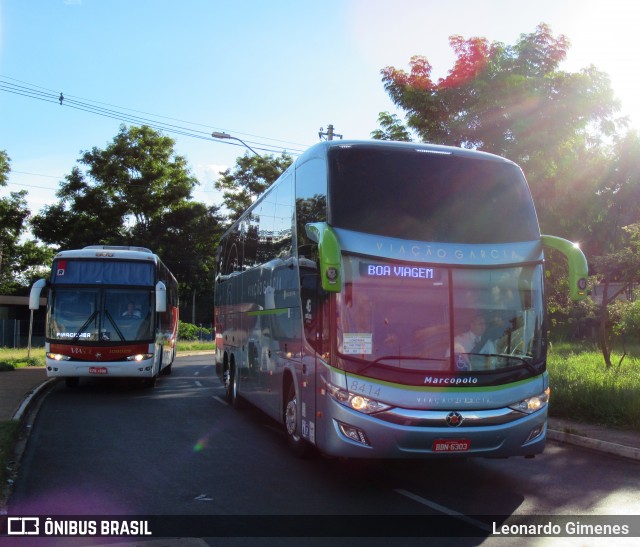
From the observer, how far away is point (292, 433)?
8.78m

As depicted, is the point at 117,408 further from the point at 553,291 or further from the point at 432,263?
the point at 553,291

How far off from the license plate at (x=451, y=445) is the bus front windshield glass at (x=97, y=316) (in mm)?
10710

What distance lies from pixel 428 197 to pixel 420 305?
4.41 ft

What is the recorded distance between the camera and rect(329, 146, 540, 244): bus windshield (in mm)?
7289

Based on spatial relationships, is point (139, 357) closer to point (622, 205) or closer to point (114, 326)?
point (114, 326)

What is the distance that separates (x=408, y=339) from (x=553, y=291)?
11.8 metres

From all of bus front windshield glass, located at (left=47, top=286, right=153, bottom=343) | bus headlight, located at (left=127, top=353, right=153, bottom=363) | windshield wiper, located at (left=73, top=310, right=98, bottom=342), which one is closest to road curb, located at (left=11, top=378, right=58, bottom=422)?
bus front windshield glass, located at (left=47, top=286, right=153, bottom=343)

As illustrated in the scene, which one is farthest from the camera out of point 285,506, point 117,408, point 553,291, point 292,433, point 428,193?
point 553,291

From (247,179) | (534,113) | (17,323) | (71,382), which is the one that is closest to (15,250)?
(17,323)

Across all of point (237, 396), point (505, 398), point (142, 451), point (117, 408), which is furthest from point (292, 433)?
point (117, 408)

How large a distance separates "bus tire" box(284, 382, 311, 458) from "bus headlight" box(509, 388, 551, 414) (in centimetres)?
273

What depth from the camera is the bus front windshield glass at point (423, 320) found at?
6.89 meters

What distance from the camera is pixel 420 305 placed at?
7.02 metres

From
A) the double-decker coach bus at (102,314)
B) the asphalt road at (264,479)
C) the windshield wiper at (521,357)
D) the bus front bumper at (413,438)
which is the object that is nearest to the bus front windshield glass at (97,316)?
the double-decker coach bus at (102,314)
